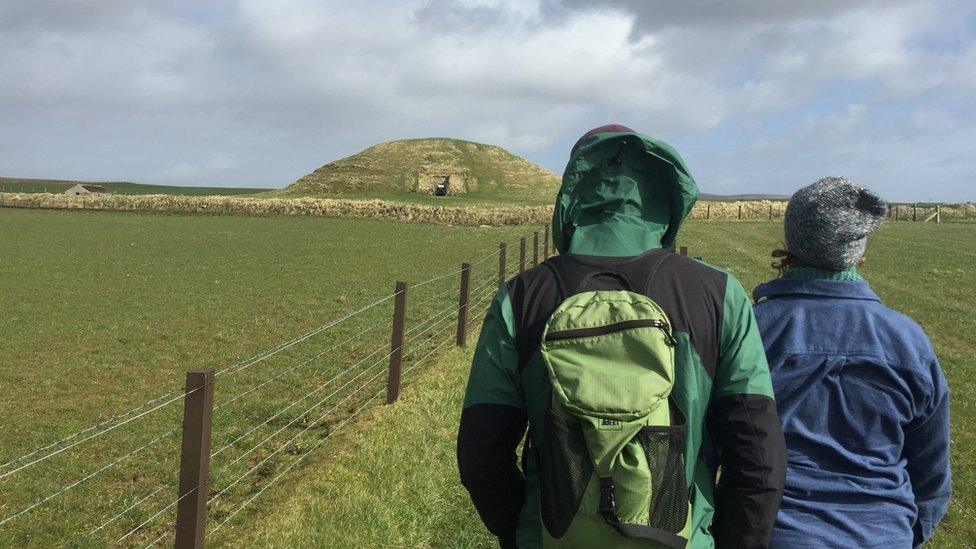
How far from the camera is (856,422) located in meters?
2.21

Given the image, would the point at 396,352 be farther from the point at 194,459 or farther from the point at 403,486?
the point at 194,459

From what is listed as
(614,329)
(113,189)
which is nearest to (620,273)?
(614,329)

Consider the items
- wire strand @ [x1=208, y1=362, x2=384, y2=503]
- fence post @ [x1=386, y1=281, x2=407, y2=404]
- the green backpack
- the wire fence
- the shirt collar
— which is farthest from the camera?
fence post @ [x1=386, y1=281, x2=407, y2=404]

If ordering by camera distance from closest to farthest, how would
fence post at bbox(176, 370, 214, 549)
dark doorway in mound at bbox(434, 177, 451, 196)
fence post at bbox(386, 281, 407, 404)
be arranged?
fence post at bbox(176, 370, 214, 549), fence post at bbox(386, 281, 407, 404), dark doorway in mound at bbox(434, 177, 451, 196)

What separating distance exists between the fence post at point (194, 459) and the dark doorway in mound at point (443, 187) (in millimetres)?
69669

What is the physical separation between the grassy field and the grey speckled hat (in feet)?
10.8

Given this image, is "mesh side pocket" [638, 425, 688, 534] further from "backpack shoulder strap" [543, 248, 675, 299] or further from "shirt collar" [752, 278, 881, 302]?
"shirt collar" [752, 278, 881, 302]

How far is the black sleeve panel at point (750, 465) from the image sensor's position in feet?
6.64

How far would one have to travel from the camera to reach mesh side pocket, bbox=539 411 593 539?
1844 millimetres

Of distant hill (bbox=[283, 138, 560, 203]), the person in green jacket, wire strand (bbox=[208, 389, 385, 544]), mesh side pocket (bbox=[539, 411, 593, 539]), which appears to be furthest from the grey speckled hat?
distant hill (bbox=[283, 138, 560, 203])

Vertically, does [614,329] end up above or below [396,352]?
above

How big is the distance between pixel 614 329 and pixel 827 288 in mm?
884

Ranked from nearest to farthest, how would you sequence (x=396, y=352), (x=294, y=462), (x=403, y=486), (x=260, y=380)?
(x=403, y=486) → (x=294, y=462) → (x=396, y=352) → (x=260, y=380)

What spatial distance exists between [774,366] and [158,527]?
514 centimetres
